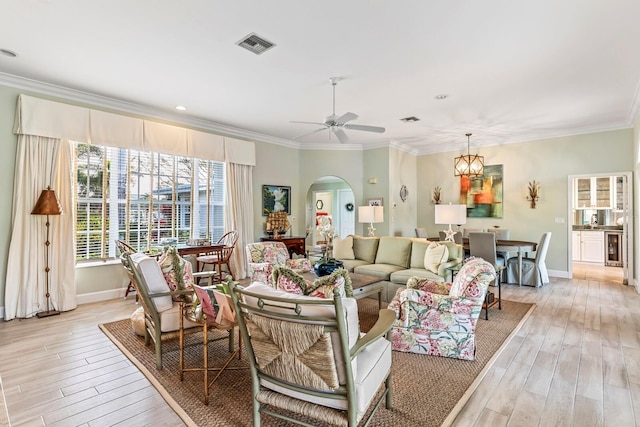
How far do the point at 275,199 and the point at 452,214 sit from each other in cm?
363

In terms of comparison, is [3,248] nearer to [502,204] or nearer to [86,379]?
[86,379]

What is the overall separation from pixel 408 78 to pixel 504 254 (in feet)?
13.2

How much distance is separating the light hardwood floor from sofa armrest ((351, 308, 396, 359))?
2.69 ft

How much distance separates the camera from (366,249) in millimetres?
5621

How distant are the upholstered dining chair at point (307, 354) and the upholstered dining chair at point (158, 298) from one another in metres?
1.22

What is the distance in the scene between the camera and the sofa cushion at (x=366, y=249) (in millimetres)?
5559

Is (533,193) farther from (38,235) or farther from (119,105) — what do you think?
(38,235)

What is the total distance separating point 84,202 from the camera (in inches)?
184

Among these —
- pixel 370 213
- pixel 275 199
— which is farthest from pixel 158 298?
pixel 370 213

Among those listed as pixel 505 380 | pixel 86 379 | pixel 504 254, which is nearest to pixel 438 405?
pixel 505 380

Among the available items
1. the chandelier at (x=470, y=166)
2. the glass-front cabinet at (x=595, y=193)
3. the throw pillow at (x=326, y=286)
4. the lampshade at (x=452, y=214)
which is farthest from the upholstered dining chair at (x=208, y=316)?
the glass-front cabinet at (x=595, y=193)

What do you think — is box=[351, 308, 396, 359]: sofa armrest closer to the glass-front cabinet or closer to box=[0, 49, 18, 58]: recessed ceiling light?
box=[0, 49, 18, 58]: recessed ceiling light

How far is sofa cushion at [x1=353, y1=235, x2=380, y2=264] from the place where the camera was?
219 inches

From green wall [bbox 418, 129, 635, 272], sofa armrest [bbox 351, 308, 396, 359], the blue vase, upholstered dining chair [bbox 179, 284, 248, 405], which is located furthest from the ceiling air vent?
green wall [bbox 418, 129, 635, 272]
